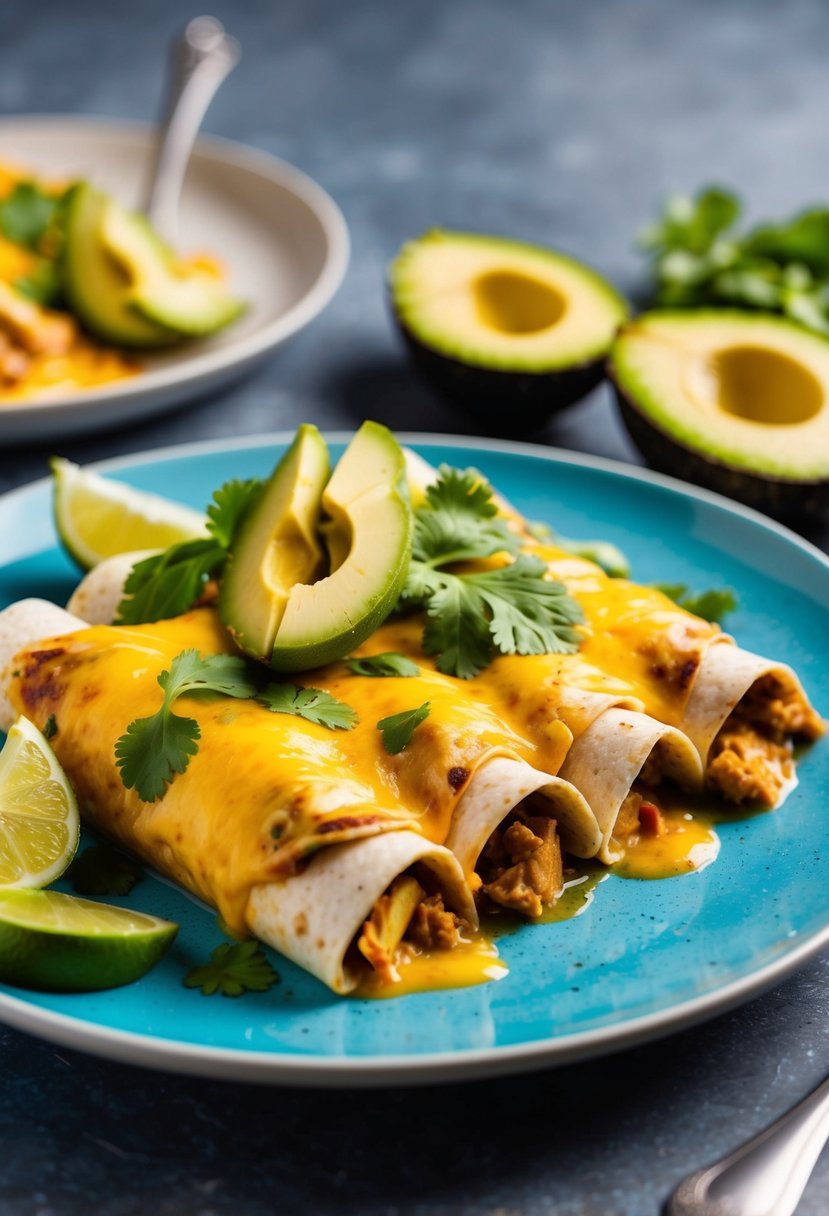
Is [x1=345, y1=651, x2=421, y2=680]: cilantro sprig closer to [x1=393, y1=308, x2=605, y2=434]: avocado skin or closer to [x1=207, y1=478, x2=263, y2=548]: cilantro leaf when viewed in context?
[x1=207, y1=478, x2=263, y2=548]: cilantro leaf

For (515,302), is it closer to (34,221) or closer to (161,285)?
(161,285)

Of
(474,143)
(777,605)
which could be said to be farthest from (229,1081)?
(474,143)

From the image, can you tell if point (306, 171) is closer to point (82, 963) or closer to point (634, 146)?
point (634, 146)

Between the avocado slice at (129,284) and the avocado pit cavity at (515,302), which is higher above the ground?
the avocado pit cavity at (515,302)

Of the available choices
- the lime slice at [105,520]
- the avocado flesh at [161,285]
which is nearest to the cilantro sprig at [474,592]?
the lime slice at [105,520]

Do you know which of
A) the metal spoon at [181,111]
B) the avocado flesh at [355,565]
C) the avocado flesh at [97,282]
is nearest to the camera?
the avocado flesh at [355,565]

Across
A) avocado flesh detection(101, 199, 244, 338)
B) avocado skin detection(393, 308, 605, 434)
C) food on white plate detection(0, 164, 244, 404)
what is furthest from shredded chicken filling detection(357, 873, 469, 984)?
avocado flesh detection(101, 199, 244, 338)

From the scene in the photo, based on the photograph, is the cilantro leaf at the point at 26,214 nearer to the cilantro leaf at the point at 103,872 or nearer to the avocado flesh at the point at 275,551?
the avocado flesh at the point at 275,551
